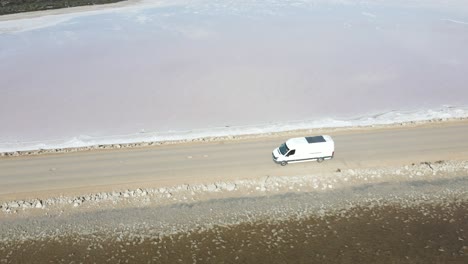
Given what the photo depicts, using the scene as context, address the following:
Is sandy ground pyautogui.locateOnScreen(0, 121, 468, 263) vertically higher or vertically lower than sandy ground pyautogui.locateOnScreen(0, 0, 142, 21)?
lower

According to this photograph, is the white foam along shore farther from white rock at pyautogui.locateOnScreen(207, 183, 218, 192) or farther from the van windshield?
white rock at pyautogui.locateOnScreen(207, 183, 218, 192)

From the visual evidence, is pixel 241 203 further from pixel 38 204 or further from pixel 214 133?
pixel 38 204

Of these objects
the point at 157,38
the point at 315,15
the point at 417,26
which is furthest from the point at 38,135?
the point at 417,26

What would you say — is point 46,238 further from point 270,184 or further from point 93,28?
point 93,28

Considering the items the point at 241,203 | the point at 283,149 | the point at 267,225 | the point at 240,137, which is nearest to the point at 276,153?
the point at 283,149

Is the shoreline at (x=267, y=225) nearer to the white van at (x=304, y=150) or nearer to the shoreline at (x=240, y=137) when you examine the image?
the white van at (x=304, y=150)

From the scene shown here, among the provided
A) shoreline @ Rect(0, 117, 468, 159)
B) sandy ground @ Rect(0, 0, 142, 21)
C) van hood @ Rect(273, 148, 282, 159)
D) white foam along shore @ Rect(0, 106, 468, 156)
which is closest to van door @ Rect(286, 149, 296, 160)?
van hood @ Rect(273, 148, 282, 159)
